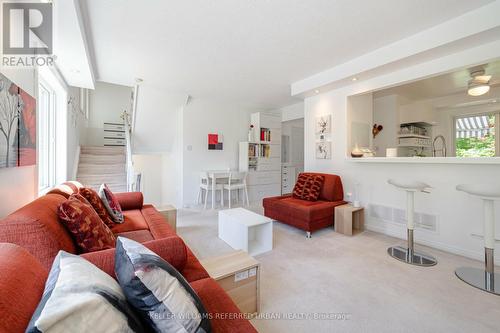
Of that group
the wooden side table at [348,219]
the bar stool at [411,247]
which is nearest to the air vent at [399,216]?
the wooden side table at [348,219]

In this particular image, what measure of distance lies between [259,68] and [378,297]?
303cm

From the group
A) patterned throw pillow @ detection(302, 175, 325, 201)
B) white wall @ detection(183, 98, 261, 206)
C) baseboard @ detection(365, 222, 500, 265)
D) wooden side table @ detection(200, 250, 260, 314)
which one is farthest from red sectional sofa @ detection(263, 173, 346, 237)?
white wall @ detection(183, 98, 261, 206)

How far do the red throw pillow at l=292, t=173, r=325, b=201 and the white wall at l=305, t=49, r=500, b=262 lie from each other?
0.47 meters

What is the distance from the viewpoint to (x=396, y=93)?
13.6 ft

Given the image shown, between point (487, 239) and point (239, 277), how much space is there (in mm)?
2238

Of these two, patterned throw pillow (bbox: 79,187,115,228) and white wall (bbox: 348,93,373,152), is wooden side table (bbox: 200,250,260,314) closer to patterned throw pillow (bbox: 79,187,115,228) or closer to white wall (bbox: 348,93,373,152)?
patterned throw pillow (bbox: 79,187,115,228)

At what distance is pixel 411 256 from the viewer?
237 cm

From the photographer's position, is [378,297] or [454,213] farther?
[454,213]

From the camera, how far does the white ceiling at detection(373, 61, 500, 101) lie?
122 inches

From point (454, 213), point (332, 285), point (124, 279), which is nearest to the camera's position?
point (124, 279)

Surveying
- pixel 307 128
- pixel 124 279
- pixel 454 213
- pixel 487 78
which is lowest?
pixel 454 213

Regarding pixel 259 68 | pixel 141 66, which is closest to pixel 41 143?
pixel 141 66

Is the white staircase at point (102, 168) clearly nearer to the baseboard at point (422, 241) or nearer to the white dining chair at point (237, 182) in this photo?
the white dining chair at point (237, 182)

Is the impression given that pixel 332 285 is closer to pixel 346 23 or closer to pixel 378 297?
pixel 378 297
